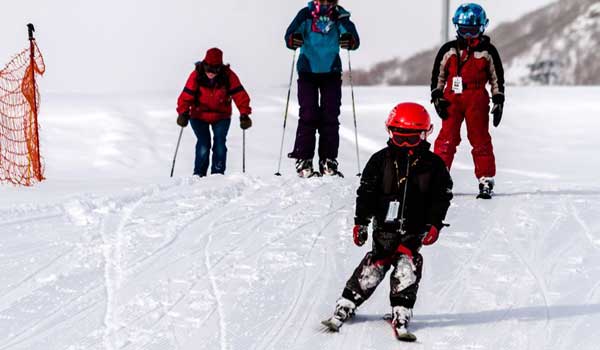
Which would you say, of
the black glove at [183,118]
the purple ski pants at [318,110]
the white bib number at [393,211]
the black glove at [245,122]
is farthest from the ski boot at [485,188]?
the white bib number at [393,211]

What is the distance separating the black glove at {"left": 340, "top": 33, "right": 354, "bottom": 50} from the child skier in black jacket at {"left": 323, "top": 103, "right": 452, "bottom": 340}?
4.45 metres

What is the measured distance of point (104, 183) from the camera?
34.1 feet

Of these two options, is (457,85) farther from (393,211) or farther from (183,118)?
(393,211)

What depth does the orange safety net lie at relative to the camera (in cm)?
1103

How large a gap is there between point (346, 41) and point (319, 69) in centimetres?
40

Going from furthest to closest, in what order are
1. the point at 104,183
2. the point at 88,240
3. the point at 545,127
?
the point at 545,127 → the point at 104,183 → the point at 88,240

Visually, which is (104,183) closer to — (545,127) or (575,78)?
(545,127)

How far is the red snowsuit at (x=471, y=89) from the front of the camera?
27.5ft

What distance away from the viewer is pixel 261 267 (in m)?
6.12

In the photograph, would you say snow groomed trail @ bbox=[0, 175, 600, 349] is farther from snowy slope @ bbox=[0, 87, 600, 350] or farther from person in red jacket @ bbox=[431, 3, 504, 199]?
person in red jacket @ bbox=[431, 3, 504, 199]

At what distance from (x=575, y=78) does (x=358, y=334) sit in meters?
24.8

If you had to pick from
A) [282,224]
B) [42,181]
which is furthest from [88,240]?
[42,181]

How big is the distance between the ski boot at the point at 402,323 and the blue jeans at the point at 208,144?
18.7ft

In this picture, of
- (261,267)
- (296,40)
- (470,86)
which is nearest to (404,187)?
(261,267)
